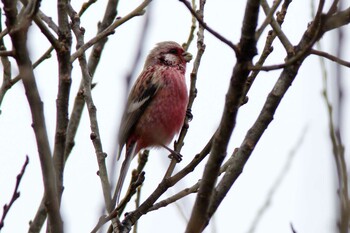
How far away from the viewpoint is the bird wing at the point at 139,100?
810cm

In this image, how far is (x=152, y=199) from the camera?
14.3 feet

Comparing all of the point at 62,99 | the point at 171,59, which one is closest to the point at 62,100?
the point at 62,99

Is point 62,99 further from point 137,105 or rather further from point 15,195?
point 137,105

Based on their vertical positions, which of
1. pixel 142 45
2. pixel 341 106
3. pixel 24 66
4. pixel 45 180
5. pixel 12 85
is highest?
pixel 12 85

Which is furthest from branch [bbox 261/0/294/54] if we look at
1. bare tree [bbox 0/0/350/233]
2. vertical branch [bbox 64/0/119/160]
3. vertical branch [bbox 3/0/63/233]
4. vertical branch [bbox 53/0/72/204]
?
vertical branch [bbox 64/0/119/160]

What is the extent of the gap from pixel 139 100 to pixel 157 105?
0.28 meters

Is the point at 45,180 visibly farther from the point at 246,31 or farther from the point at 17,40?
the point at 246,31

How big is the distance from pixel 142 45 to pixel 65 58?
0.99 meters

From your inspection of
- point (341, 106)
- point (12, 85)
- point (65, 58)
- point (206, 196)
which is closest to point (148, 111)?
point (12, 85)

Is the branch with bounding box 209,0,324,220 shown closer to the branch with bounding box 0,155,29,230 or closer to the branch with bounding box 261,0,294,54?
the branch with bounding box 261,0,294,54

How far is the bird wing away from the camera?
26.6ft

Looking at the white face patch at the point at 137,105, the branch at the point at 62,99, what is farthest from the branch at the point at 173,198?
the white face patch at the point at 137,105

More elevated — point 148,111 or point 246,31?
point 148,111

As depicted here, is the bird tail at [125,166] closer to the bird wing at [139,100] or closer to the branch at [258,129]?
the bird wing at [139,100]
